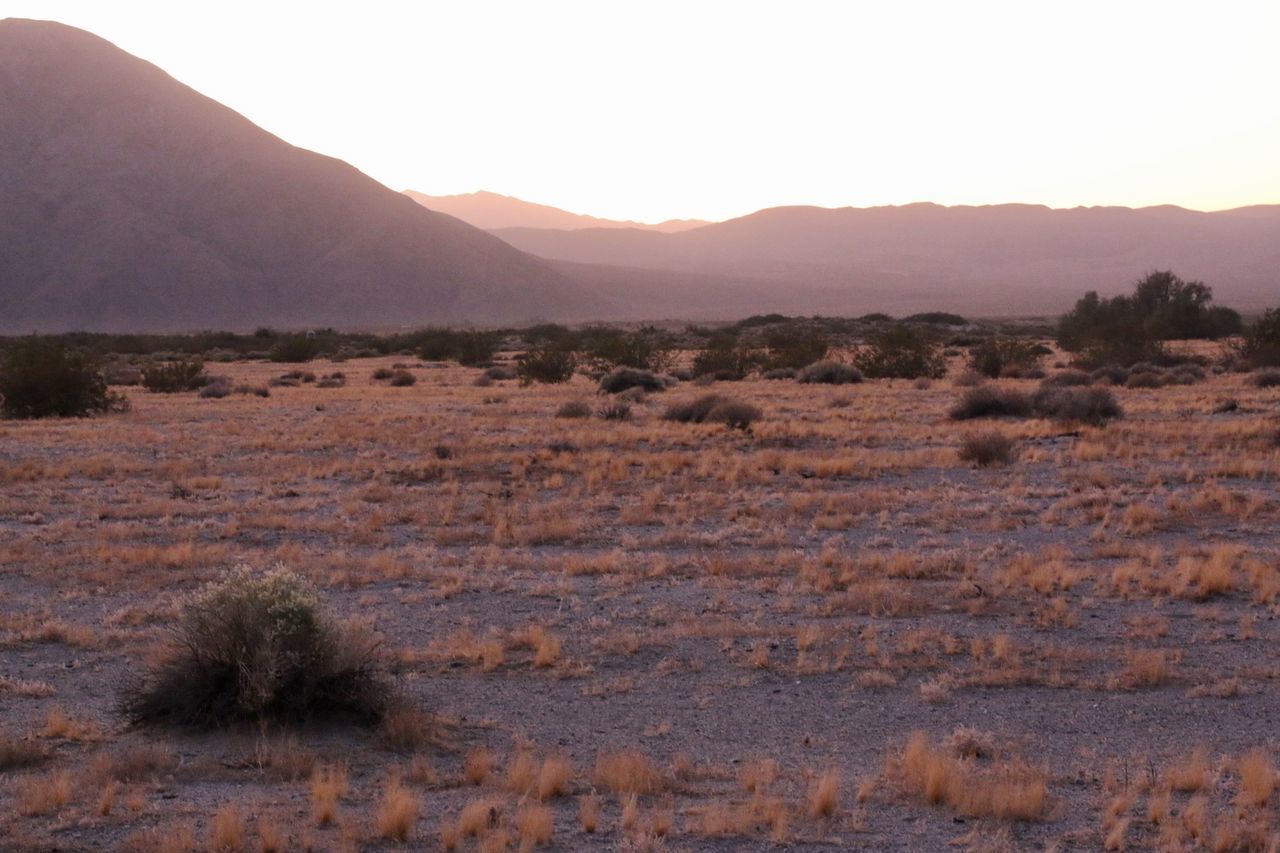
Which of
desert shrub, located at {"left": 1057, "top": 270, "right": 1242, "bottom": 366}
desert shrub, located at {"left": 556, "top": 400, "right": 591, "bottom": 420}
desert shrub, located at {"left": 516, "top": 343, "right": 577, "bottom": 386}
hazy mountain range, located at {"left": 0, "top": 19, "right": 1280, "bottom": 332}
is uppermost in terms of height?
hazy mountain range, located at {"left": 0, "top": 19, "right": 1280, "bottom": 332}

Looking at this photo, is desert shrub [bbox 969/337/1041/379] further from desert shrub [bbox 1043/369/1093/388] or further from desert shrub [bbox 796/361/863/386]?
desert shrub [bbox 796/361/863/386]

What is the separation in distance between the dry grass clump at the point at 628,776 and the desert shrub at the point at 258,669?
1.90 metres

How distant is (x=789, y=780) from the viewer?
7844 mm

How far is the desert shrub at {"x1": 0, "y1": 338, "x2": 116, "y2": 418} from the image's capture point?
34.7 m

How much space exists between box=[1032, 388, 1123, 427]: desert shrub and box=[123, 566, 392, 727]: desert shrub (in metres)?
22.1

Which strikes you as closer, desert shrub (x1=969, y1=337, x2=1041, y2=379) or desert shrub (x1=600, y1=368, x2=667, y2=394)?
desert shrub (x1=600, y1=368, x2=667, y2=394)

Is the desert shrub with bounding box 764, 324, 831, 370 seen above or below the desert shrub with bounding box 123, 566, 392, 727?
above

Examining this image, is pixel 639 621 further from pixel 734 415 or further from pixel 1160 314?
pixel 1160 314

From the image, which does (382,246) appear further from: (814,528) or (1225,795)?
(1225,795)

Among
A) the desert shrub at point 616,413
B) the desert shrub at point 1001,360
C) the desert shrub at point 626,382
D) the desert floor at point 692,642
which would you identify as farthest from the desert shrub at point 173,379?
the desert shrub at point 1001,360

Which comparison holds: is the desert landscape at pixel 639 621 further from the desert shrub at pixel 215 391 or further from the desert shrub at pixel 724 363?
the desert shrub at pixel 724 363

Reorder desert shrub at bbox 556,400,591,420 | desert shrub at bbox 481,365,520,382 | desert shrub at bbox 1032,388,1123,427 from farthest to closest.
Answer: desert shrub at bbox 481,365,520,382
desert shrub at bbox 556,400,591,420
desert shrub at bbox 1032,388,1123,427

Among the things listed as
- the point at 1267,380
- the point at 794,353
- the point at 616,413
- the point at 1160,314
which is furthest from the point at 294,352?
the point at 1267,380

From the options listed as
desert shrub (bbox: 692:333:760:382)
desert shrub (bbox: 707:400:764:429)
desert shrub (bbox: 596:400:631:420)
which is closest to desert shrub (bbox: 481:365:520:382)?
desert shrub (bbox: 692:333:760:382)
